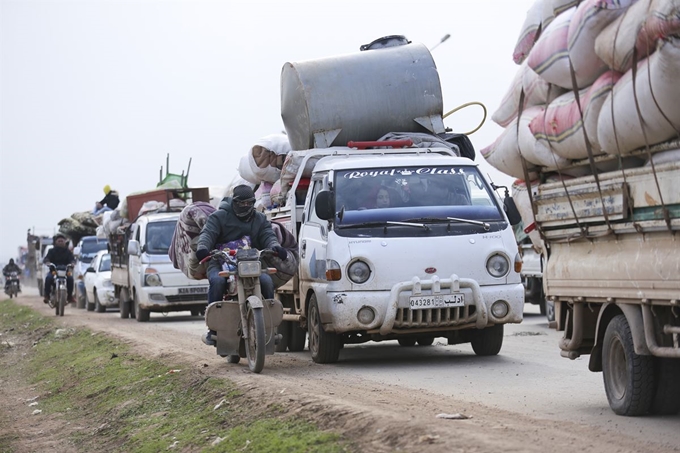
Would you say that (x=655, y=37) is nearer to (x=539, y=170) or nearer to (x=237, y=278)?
(x=539, y=170)

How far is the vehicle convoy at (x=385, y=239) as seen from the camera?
12531mm

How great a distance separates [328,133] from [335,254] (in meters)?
3.19

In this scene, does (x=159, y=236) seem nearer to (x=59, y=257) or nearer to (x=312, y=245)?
(x=59, y=257)

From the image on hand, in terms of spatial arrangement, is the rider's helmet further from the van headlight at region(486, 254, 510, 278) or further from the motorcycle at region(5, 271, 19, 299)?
the motorcycle at region(5, 271, 19, 299)

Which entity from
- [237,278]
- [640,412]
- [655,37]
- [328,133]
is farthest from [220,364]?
[655,37]

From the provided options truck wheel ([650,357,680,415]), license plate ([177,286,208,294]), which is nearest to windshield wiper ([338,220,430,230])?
truck wheel ([650,357,680,415])

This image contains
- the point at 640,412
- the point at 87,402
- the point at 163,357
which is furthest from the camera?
the point at 163,357

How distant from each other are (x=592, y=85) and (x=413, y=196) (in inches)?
193

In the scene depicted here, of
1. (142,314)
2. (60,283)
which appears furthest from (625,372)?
(60,283)

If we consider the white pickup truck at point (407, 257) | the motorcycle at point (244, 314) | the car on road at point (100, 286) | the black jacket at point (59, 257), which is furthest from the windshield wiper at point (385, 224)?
the car on road at point (100, 286)

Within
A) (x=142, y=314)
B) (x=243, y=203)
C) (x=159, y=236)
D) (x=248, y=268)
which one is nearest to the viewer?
(x=248, y=268)

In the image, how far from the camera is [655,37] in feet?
23.6

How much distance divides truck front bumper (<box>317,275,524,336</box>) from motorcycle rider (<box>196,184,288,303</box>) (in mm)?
735

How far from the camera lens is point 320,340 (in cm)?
1318
